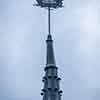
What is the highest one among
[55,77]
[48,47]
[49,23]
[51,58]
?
[49,23]

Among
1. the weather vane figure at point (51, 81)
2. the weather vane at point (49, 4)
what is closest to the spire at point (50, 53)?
the weather vane figure at point (51, 81)

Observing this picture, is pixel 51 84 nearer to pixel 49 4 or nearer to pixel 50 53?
pixel 50 53

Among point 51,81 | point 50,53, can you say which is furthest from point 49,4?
point 51,81

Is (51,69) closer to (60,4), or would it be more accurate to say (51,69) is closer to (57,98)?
(57,98)

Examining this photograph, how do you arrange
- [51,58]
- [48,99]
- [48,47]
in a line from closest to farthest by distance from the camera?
[48,99], [51,58], [48,47]

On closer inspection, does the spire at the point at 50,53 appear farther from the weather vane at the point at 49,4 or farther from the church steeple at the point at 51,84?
the weather vane at the point at 49,4

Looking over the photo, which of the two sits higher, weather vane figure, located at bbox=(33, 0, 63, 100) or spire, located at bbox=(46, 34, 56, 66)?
spire, located at bbox=(46, 34, 56, 66)

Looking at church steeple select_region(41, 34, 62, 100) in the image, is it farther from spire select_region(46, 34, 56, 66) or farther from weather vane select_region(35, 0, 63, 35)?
weather vane select_region(35, 0, 63, 35)

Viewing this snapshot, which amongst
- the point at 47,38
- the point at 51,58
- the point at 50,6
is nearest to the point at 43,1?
the point at 50,6

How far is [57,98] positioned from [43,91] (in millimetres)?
3031

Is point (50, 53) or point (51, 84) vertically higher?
point (50, 53)

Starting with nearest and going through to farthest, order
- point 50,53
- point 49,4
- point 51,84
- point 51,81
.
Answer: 1. point 51,84
2. point 51,81
3. point 50,53
4. point 49,4

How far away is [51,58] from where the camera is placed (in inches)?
2493

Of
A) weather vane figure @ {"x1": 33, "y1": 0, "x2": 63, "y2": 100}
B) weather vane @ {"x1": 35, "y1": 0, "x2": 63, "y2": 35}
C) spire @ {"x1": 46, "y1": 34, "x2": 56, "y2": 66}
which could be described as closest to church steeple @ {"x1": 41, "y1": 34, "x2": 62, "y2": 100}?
weather vane figure @ {"x1": 33, "y1": 0, "x2": 63, "y2": 100}
